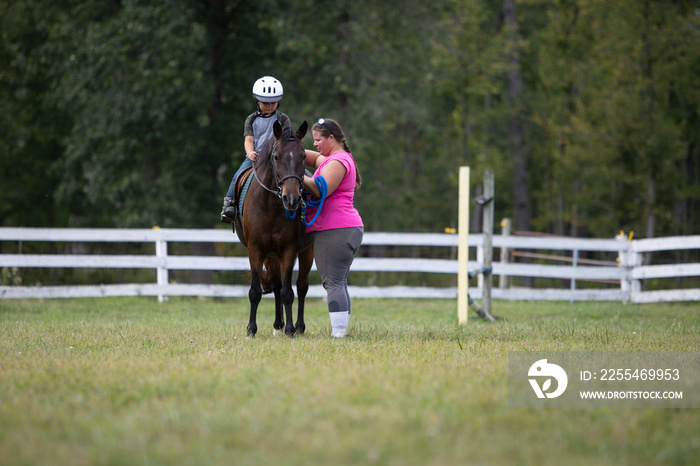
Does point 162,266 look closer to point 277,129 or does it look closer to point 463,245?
point 463,245

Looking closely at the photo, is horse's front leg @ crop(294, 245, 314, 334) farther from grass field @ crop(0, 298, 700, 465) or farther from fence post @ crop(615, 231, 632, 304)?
fence post @ crop(615, 231, 632, 304)

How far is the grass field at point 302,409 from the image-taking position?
10.1 feet

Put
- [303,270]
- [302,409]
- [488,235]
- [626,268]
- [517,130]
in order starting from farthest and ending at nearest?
[517,130] < [626,268] < [488,235] < [303,270] < [302,409]

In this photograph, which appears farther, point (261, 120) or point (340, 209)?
point (261, 120)

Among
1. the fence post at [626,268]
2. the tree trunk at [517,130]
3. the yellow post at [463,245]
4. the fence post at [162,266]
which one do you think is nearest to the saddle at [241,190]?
the yellow post at [463,245]

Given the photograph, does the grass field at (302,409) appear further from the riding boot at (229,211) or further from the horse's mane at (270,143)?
the horse's mane at (270,143)

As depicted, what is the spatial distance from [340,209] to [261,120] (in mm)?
1469

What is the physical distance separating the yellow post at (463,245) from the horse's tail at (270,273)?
9.21ft

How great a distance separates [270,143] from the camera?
727 centimetres

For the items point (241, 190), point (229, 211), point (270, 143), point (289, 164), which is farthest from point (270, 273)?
point (289, 164)

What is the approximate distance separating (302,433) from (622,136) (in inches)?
719

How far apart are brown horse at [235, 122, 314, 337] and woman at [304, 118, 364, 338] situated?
246 millimetres

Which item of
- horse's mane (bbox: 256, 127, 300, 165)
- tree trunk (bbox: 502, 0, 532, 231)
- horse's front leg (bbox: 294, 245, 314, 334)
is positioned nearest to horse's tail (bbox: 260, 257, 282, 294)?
horse's front leg (bbox: 294, 245, 314, 334)

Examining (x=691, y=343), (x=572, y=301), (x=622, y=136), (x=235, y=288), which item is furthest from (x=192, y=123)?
(x=691, y=343)
